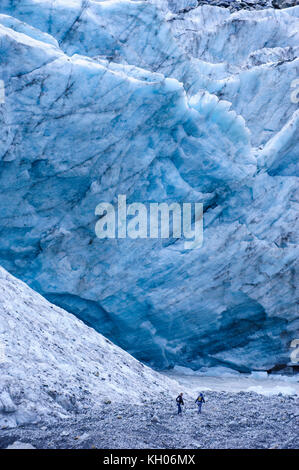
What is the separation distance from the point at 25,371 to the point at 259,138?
9.78 meters

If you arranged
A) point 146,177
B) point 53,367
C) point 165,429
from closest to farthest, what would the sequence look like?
point 165,429 < point 53,367 < point 146,177

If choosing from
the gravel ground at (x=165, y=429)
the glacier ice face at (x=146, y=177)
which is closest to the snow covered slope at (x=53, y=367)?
the gravel ground at (x=165, y=429)

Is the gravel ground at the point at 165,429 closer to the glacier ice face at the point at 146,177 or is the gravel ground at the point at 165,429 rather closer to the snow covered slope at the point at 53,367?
the snow covered slope at the point at 53,367

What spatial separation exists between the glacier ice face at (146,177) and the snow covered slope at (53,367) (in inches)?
89.8

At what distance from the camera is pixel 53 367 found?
7781 millimetres
